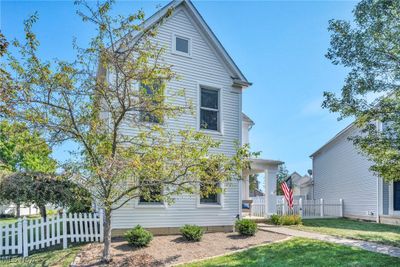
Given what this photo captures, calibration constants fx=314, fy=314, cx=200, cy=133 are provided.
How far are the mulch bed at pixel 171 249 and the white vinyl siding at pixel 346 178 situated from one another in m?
9.19

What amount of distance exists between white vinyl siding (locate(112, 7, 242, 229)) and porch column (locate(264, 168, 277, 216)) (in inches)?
155

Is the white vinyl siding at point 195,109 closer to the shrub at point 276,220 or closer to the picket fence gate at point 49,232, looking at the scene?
the picket fence gate at point 49,232

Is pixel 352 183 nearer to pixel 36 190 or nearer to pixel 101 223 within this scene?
pixel 101 223

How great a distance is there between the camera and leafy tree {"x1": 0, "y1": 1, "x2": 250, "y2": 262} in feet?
24.4

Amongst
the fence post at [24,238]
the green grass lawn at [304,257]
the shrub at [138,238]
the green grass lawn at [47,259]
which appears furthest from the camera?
the shrub at [138,238]

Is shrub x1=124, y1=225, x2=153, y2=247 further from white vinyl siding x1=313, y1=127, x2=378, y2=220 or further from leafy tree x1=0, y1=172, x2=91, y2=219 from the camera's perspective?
white vinyl siding x1=313, y1=127, x2=378, y2=220

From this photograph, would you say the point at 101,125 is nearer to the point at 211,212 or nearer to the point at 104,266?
the point at 104,266

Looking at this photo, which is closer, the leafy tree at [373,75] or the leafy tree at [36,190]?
the leafy tree at [373,75]

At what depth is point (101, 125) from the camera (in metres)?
8.41

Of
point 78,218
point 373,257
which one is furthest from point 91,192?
point 373,257

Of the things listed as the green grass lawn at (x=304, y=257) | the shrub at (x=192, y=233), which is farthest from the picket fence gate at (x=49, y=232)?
the green grass lawn at (x=304, y=257)

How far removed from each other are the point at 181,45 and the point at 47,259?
8795mm

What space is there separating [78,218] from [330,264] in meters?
7.50

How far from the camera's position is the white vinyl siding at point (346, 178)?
17.9 meters
